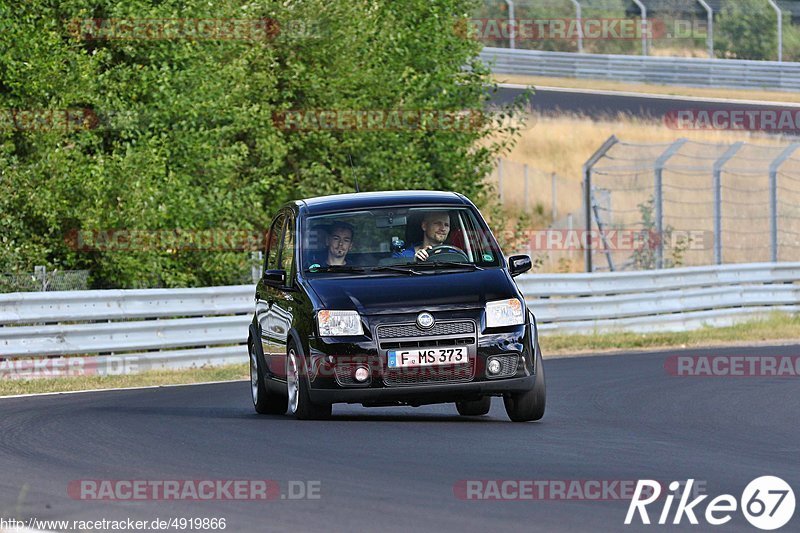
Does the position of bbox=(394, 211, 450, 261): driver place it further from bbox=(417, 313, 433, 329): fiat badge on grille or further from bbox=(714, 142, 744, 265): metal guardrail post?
bbox=(714, 142, 744, 265): metal guardrail post

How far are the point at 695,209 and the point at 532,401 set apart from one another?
103 ft

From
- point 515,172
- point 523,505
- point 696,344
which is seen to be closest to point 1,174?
point 696,344

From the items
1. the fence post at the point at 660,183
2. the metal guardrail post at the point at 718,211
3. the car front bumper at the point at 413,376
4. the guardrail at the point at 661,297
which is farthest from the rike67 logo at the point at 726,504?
the metal guardrail post at the point at 718,211

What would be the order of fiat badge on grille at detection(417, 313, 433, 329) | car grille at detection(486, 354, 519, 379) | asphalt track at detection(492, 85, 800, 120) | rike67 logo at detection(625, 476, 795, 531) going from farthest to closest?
1. asphalt track at detection(492, 85, 800, 120)
2. car grille at detection(486, 354, 519, 379)
3. fiat badge on grille at detection(417, 313, 433, 329)
4. rike67 logo at detection(625, 476, 795, 531)

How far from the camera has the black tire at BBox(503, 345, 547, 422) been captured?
11.2m

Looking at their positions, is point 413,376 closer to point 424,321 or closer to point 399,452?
point 424,321

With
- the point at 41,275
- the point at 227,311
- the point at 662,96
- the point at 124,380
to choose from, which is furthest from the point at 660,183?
the point at 662,96

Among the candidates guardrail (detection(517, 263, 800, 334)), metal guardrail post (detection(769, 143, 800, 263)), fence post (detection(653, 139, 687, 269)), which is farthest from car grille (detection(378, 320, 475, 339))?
metal guardrail post (detection(769, 143, 800, 263))

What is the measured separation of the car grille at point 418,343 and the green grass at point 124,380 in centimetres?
647

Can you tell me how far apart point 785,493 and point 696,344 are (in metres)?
14.9

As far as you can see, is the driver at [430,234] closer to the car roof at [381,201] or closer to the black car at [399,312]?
the black car at [399,312]

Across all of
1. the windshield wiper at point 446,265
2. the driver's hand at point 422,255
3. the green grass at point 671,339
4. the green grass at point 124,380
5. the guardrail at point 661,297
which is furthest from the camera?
the guardrail at point 661,297

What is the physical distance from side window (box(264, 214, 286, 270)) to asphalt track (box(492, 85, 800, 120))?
33.9m

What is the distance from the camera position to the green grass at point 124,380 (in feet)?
54.1
